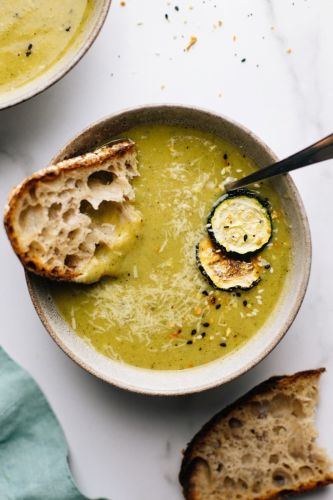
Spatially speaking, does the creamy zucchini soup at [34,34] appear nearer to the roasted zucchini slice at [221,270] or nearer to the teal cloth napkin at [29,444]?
the roasted zucchini slice at [221,270]

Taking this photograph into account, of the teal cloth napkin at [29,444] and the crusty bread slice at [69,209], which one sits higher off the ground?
the crusty bread slice at [69,209]

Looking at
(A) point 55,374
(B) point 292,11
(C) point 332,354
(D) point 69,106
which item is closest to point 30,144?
(D) point 69,106

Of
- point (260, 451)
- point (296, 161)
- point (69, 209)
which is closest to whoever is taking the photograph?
point (296, 161)

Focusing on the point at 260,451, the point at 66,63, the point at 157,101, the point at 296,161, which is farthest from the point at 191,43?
the point at 260,451

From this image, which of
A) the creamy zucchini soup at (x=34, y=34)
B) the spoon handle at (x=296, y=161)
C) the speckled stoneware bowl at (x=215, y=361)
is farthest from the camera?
the creamy zucchini soup at (x=34, y=34)

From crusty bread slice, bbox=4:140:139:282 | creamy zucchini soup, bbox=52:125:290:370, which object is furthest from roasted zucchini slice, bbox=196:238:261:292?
crusty bread slice, bbox=4:140:139:282

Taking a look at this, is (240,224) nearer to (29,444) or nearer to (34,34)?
(34,34)

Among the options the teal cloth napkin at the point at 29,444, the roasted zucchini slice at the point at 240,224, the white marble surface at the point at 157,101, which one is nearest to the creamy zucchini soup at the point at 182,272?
the roasted zucchini slice at the point at 240,224
